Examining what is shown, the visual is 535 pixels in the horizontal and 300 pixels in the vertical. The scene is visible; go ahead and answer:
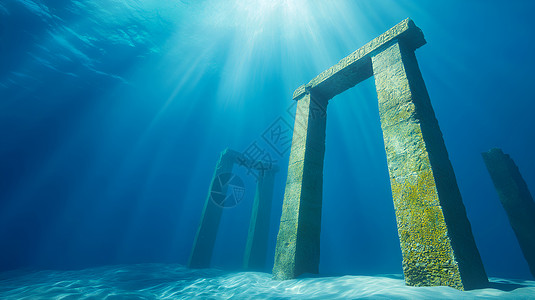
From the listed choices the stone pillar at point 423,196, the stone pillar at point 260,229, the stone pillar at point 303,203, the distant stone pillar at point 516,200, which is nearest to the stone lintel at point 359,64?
the stone pillar at point 303,203

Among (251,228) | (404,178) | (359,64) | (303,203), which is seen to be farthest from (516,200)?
(251,228)

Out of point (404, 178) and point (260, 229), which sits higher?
point (404, 178)

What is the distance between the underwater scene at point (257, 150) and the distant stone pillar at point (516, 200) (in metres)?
0.07

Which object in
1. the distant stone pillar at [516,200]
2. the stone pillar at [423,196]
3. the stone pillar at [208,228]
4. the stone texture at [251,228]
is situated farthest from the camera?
the stone texture at [251,228]

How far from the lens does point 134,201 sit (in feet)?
190

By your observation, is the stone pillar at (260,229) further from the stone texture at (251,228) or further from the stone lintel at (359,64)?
the stone lintel at (359,64)

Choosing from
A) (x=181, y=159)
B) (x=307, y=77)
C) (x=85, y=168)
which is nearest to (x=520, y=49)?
(x=307, y=77)

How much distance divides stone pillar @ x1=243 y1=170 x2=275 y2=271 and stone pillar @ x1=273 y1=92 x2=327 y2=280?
6510 mm

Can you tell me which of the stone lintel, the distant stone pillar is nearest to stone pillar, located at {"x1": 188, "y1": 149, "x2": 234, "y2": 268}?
the stone lintel

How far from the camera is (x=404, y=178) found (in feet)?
9.36

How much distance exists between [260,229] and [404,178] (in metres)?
9.03

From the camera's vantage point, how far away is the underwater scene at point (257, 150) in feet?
10.3

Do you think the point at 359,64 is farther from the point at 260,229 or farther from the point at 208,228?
the point at 208,228

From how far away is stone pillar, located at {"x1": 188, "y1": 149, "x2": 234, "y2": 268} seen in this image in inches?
368
